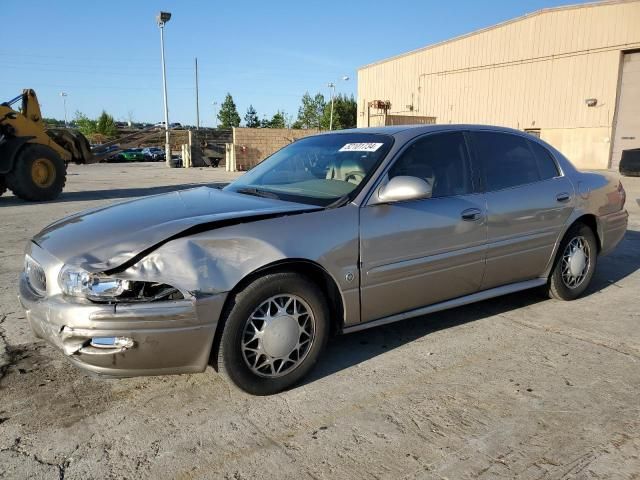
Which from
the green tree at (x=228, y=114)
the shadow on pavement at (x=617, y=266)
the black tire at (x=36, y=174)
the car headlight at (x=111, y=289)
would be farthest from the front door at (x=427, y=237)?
the green tree at (x=228, y=114)

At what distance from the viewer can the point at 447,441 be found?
2.48 m

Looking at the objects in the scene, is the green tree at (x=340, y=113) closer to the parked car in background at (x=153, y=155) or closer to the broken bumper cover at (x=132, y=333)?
the parked car in background at (x=153, y=155)

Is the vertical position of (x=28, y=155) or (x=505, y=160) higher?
(x=505, y=160)

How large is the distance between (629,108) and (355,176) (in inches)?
1033

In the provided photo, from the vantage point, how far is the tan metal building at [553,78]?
24.6m

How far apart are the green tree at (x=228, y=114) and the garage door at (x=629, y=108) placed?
58.8 meters

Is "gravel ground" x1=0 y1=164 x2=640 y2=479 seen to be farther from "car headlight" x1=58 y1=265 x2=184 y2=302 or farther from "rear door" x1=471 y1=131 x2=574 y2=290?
"car headlight" x1=58 y1=265 x2=184 y2=302

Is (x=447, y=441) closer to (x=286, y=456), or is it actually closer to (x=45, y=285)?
(x=286, y=456)

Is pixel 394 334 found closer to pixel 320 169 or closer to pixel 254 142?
pixel 320 169

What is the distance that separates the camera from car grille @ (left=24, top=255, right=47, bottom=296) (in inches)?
110

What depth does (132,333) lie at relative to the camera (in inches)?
99.0

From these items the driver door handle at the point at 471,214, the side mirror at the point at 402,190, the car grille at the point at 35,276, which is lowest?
the car grille at the point at 35,276

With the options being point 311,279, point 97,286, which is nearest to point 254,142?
point 311,279

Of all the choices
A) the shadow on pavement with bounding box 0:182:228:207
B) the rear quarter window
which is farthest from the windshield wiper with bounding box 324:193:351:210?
the shadow on pavement with bounding box 0:182:228:207
